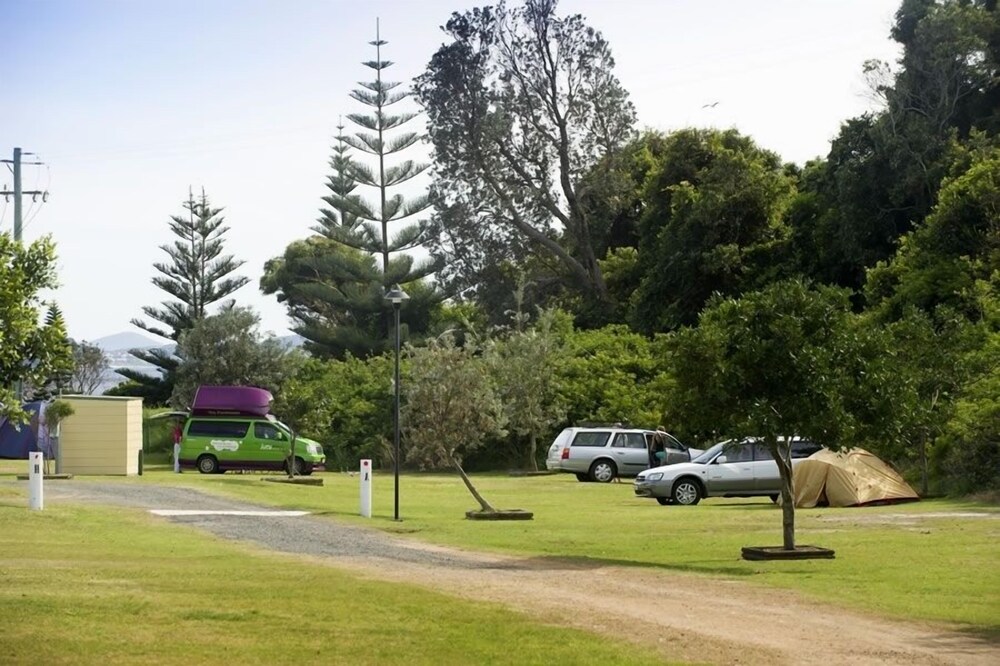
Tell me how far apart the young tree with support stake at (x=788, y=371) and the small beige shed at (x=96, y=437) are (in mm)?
21961

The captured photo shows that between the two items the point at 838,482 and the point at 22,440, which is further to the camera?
the point at 22,440

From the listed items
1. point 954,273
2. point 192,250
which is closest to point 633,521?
point 954,273

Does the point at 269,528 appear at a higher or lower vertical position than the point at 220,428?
lower

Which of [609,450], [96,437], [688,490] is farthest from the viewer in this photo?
[609,450]

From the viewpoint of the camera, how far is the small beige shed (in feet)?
122

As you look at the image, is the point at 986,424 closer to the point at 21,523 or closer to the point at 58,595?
the point at 21,523

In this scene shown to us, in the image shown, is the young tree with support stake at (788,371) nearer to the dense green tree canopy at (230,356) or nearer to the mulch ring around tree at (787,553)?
the mulch ring around tree at (787,553)

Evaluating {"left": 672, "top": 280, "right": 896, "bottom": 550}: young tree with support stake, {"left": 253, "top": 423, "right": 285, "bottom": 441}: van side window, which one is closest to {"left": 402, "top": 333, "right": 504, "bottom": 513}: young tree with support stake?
{"left": 672, "top": 280, "right": 896, "bottom": 550}: young tree with support stake

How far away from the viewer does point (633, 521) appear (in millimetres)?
25344

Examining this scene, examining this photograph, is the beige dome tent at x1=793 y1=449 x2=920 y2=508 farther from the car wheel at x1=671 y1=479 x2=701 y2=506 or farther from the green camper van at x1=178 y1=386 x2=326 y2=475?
the green camper van at x1=178 y1=386 x2=326 y2=475

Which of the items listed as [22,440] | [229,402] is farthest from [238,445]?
[22,440]

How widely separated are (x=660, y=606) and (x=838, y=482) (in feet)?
50.8

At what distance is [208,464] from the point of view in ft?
141

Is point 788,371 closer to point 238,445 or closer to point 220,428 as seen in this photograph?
point 238,445
